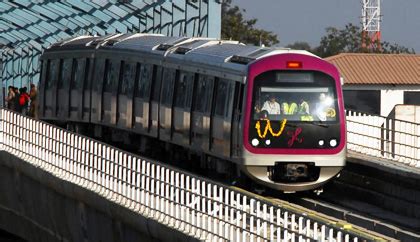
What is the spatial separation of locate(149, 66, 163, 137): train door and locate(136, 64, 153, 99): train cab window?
30 cm

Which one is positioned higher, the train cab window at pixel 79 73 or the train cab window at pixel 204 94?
the train cab window at pixel 79 73

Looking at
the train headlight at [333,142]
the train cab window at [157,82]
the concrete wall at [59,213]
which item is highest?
the train cab window at [157,82]

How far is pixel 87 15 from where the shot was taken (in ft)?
159

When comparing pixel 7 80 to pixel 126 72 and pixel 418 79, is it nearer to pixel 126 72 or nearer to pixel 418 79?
pixel 418 79

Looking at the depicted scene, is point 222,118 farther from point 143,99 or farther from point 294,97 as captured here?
point 143,99

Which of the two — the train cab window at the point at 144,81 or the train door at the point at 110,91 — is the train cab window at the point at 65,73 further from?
the train cab window at the point at 144,81

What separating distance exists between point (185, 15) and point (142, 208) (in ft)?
83.0

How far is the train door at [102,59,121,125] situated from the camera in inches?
1448

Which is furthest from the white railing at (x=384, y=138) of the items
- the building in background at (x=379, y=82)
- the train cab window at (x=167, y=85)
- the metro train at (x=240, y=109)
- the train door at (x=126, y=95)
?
the building in background at (x=379, y=82)

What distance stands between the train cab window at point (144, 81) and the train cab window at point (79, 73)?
468 cm

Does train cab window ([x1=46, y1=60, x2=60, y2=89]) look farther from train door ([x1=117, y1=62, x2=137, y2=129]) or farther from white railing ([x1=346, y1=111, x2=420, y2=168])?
white railing ([x1=346, y1=111, x2=420, y2=168])

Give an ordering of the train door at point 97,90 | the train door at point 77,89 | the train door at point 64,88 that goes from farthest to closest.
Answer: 1. the train door at point 64,88
2. the train door at point 77,89
3. the train door at point 97,90

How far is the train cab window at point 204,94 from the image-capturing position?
30.1 meters

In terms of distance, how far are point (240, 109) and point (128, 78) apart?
8098 mm
